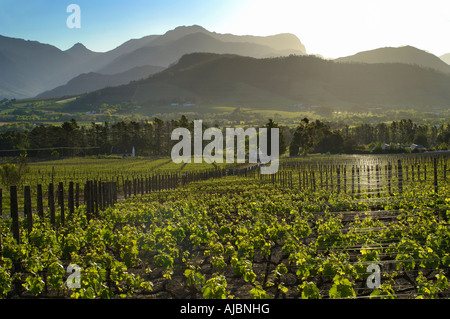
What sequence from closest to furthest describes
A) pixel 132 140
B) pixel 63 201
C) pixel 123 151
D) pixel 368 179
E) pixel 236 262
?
pixel 236 262, pixel 63 201, pixel 368 179, pixel 123 151, pixel 132 140

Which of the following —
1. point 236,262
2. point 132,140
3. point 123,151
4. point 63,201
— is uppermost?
point 132,140

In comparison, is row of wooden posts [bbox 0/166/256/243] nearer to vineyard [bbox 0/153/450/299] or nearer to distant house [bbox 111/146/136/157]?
vineyard [bbox 0/153/450/299]


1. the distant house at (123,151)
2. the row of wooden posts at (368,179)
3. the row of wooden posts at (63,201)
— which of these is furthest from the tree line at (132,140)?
the row of wooden posts at (368,179)

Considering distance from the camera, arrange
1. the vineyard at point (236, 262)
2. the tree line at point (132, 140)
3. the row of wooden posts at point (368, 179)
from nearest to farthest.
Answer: the vineyard at point (236, 262)
the row of wooden posts at point (368, 179)
the tree line at point (132, 140)

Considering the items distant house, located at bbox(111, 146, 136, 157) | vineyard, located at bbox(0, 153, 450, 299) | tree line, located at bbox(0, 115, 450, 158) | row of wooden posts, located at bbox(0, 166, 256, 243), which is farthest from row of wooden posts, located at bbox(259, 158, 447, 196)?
distant house, located at bbox(111, 146, 136, 157)

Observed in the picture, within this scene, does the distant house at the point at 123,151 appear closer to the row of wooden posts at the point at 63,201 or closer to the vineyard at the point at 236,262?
the row of wooden posts at the point at 63,201

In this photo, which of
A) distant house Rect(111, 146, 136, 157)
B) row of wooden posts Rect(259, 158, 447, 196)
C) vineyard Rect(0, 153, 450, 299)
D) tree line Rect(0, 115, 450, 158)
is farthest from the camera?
distant house Rect(111, 146, 136, 157)

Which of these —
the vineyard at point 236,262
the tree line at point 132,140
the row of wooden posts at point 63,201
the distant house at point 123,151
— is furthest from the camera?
the distant house at point 123,151

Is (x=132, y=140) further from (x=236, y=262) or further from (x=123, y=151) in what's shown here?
(x=236, y=262)

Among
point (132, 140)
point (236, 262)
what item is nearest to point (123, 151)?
point (132, 140)

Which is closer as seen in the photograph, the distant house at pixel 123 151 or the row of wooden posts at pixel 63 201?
the row of wooden posts at pixel 63 201

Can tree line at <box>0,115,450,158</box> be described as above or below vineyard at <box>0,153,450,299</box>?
above
